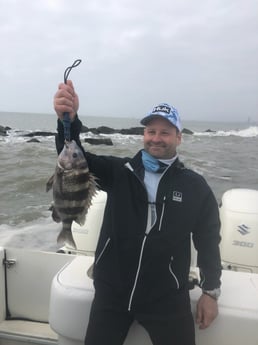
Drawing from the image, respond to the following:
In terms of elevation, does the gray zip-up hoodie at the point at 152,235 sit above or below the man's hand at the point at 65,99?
below

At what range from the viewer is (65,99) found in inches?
92.1

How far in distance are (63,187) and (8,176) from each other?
51.2ft

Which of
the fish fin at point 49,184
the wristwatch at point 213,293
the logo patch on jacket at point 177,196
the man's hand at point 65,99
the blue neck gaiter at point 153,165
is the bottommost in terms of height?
the wristwatch at point 213,293

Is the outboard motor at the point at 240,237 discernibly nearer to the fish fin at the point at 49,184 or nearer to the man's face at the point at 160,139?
the man's face at the point at 160,139

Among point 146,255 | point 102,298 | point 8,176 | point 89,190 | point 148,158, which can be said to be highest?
point 148,158

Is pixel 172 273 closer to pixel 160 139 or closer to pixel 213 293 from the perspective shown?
pixel 213 293

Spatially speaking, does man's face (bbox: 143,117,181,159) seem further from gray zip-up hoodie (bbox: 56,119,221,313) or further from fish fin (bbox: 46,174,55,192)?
fish fin (bbox: 46,174,55,192)

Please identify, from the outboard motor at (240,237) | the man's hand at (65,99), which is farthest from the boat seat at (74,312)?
the outboard motor at (240,237)

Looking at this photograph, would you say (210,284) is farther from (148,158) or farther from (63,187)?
(63,187)

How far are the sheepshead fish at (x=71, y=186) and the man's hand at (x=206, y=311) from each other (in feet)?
3.06

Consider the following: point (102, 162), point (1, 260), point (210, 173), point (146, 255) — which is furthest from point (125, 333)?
point (210, 173)

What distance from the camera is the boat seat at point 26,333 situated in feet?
11.6

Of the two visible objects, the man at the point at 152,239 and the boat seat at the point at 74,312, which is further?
the boat seat at the point at 74,312

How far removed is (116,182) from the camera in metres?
2.65
